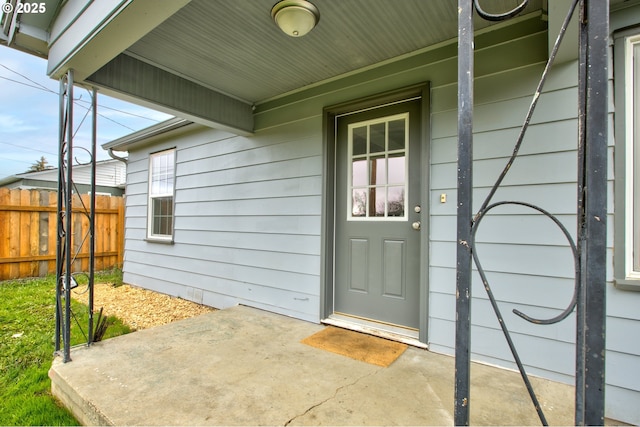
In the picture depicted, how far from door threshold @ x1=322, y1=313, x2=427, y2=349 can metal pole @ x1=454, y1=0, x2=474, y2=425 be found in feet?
5.64

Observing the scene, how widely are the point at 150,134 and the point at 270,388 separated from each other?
15.0ft

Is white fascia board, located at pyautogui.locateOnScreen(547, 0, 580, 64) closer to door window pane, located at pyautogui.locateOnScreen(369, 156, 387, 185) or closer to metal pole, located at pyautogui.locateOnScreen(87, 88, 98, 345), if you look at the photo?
door window pane, located at pyautogui.locateOnScreen(369, 156, 387, 185)

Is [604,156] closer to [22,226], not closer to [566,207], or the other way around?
[566,207]

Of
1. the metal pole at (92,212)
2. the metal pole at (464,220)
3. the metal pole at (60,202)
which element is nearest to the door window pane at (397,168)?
the metal pole at (464,220)

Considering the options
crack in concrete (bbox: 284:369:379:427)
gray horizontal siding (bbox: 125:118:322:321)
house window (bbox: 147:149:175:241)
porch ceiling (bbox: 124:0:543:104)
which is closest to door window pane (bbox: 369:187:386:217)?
gray horizontal siding (bbox: 125:118:322:321)

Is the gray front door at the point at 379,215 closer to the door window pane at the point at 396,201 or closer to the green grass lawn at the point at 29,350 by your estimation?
the door window pane at the point at 396,201

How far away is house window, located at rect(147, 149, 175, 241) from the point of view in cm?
→ 507

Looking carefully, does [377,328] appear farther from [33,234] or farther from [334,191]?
[33,234]

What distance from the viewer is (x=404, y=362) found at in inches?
86.2

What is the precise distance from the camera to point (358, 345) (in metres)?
2.48

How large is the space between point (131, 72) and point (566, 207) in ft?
11.6
